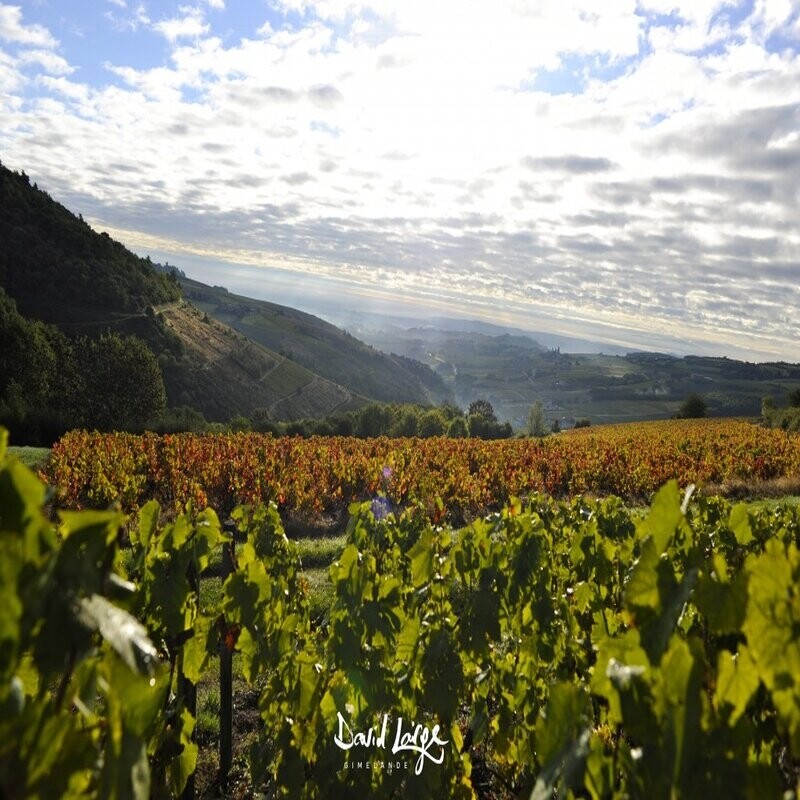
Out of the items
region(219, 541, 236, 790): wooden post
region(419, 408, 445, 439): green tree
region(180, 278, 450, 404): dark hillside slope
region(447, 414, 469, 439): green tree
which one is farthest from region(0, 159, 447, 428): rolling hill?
region(219, 541, 236, 790): wooden post

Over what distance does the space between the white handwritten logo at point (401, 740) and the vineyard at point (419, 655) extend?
10mm

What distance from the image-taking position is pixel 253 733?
480 cm

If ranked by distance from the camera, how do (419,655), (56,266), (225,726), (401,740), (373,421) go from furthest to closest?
(56,266) < (373,421) < (225,726) < (419,655) < (401,740)

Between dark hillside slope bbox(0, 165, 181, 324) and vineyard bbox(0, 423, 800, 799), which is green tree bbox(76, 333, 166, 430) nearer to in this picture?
dark hillside slope bbox(0, 165, 181, 324)

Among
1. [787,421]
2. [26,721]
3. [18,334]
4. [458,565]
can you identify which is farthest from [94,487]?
[787,421]

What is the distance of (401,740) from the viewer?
9.97ft

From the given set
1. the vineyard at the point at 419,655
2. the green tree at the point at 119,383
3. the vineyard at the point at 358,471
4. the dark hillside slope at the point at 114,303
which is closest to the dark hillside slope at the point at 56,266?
the dark hillside slope at the point at 114,303

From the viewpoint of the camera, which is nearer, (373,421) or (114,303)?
(373,421)

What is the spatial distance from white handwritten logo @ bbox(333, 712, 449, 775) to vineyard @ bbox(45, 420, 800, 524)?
9.34m

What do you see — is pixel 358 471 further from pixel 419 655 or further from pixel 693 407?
pixel 693 407

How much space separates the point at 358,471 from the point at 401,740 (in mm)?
13668


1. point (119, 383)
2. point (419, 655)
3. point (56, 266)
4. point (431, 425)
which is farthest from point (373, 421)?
point (56, 266)

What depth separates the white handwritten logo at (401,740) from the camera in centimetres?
292

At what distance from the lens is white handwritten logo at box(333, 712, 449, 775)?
292cm
